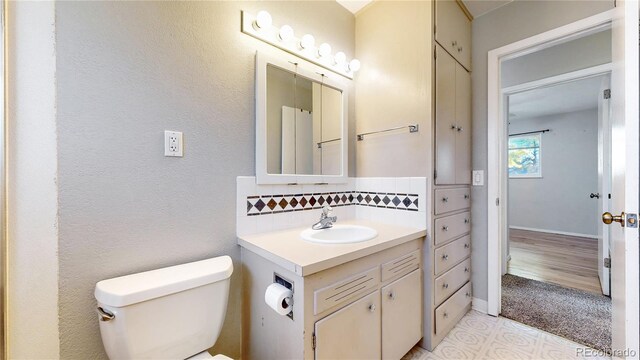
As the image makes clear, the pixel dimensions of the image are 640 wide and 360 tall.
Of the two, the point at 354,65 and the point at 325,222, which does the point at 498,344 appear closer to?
the point at 325,222

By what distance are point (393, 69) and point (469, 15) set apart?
96 centimetres

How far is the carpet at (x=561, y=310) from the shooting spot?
168cm

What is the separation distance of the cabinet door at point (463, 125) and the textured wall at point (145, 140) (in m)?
1.46

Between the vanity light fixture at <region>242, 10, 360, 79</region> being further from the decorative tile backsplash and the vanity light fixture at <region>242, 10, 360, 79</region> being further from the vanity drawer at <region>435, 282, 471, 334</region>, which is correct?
the vanity drawer at <region>435, 282, 471, 334</region>

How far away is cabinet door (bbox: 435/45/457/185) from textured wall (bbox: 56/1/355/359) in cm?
116

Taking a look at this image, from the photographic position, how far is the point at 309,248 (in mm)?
1123

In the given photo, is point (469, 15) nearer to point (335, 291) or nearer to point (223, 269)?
point (335, 291)

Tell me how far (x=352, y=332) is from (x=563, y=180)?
562cm

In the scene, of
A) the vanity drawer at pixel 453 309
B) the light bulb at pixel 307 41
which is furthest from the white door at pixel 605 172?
the light bulb at pixel 307 41

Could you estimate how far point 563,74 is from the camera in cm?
236

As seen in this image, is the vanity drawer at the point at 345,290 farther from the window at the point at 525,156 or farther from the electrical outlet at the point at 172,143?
the window at the point at 525,156

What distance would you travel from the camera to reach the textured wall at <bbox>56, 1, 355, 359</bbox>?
93 cm

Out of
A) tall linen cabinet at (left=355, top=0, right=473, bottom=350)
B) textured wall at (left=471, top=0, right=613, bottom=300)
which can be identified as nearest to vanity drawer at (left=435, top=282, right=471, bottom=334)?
tall linen cabinet at (left=355, top=0, right=473, bottom=350)

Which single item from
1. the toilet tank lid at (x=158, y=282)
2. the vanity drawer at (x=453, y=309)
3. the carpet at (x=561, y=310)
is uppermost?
the toilet tank lid at (x=158, y=282)
